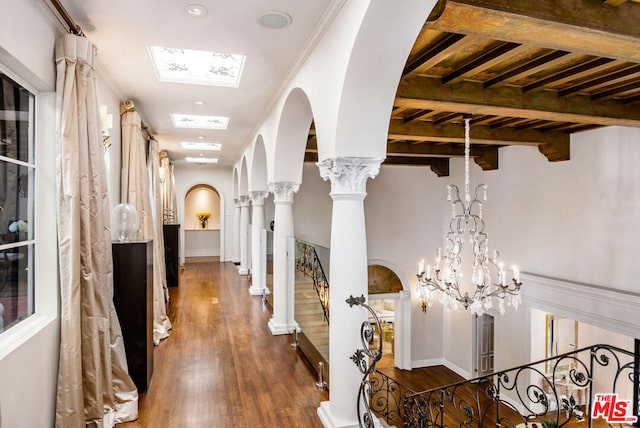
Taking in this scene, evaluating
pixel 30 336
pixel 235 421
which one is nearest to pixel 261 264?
pixel 235 421

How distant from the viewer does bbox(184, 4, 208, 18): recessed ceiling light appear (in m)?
2.85

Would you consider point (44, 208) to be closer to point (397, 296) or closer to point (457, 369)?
point (397, 296)

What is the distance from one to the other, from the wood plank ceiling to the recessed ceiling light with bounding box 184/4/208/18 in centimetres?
166

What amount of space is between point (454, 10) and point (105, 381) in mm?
3607

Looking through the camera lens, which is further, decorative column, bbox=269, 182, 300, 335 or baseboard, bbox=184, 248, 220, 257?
baseboard, bbox=184, 248, 220, 257

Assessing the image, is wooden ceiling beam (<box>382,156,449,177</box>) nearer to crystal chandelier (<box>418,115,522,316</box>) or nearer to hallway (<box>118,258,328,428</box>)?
crystal chandelier (<box>418,115,522,316</box>)

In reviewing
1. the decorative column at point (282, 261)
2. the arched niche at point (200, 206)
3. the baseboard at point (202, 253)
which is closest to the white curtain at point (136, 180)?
the decorative column at point (282, 261)

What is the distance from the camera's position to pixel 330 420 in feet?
10.0

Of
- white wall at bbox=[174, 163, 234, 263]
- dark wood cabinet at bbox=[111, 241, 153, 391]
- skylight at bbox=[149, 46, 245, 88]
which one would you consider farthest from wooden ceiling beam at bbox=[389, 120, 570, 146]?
white wall at bbox=[174, 163, 234, 263]

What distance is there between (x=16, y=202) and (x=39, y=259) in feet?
1.52

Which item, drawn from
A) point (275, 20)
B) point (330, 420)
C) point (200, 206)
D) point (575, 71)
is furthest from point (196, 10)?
point (200, 206)

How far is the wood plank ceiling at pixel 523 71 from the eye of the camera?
2.30m

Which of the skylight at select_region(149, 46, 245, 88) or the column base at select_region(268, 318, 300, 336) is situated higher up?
the skylight at select_region(149, 46, 245, 88)

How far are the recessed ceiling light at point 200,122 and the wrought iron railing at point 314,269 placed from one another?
2952mm
